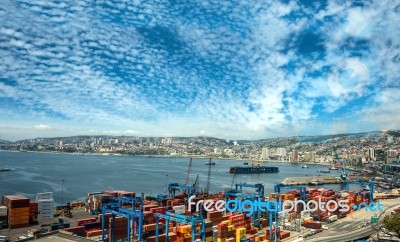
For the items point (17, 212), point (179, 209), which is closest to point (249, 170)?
point (179, 209)

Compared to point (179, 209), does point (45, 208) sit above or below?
below

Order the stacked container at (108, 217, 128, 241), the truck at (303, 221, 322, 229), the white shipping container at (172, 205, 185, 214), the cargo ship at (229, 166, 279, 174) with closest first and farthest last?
the stacked container at (108, 217, 128, 241), the truck at (303, 221, 322, 229), the white shipping container at (172, 205, 185, 214), the cargo ship at (229, 166, 279, 174)

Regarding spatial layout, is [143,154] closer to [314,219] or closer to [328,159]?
[328,159]

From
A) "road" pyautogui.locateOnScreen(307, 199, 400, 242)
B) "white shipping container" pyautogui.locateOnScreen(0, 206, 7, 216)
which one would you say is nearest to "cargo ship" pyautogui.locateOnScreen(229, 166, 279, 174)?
"road" pyautogui.locateOnScreen(307, 199, 400, 242)

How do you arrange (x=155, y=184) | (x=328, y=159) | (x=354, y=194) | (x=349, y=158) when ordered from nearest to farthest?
(x=354, y=194), (x=155, y=184), (x=349, y=158), (x=328, y=159)

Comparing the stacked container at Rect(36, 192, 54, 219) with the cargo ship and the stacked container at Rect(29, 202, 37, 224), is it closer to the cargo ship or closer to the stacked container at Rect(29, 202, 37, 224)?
the stacked container at Rect(29, 202, 37, 224)

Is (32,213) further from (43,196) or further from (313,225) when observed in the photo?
(313,225)

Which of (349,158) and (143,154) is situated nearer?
(349,158)

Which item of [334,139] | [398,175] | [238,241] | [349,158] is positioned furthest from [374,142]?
[238,241]
